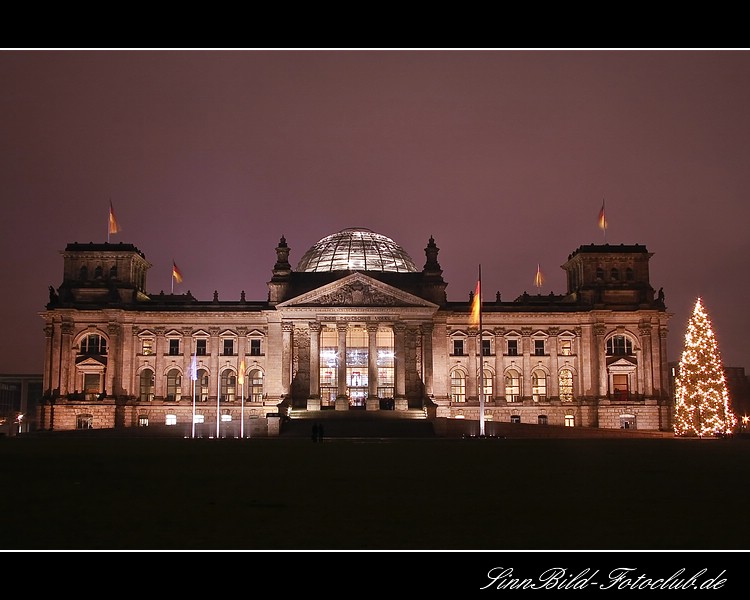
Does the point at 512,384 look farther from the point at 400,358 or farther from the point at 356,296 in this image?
the point at 356,296

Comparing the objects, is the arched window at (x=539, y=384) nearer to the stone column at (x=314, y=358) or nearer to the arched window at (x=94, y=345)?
the stone column at (x=314, y=358)

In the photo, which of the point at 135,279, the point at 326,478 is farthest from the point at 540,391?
the point at 326,478

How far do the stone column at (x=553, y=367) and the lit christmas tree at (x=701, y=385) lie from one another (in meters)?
26.6

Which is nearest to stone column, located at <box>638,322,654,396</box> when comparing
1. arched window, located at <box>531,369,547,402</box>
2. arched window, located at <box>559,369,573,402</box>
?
arched window, located at <box>559,369,573,402</box>

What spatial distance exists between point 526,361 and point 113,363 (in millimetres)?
44925

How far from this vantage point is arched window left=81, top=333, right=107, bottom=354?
329 feet

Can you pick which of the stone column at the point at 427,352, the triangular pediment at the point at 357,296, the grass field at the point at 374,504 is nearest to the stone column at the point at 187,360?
the triangular pediment at the point at 357,296

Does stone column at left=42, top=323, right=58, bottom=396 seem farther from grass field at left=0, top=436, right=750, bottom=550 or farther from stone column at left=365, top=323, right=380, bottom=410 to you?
grass field at left=0, top=436, right=750, bottom=550

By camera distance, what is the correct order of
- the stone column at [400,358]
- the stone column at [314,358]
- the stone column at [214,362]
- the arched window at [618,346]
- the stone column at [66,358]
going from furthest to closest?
the arched window at [618,346], the stone column at [214,362], the stone column at [66,358], the stone column at [400,358], the stone column at [314,358]

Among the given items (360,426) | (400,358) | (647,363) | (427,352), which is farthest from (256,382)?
(647,363)

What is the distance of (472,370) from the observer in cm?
9988

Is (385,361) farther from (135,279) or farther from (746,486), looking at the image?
(746,486)

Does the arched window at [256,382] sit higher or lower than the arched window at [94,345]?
lower

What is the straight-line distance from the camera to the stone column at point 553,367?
101 meters
